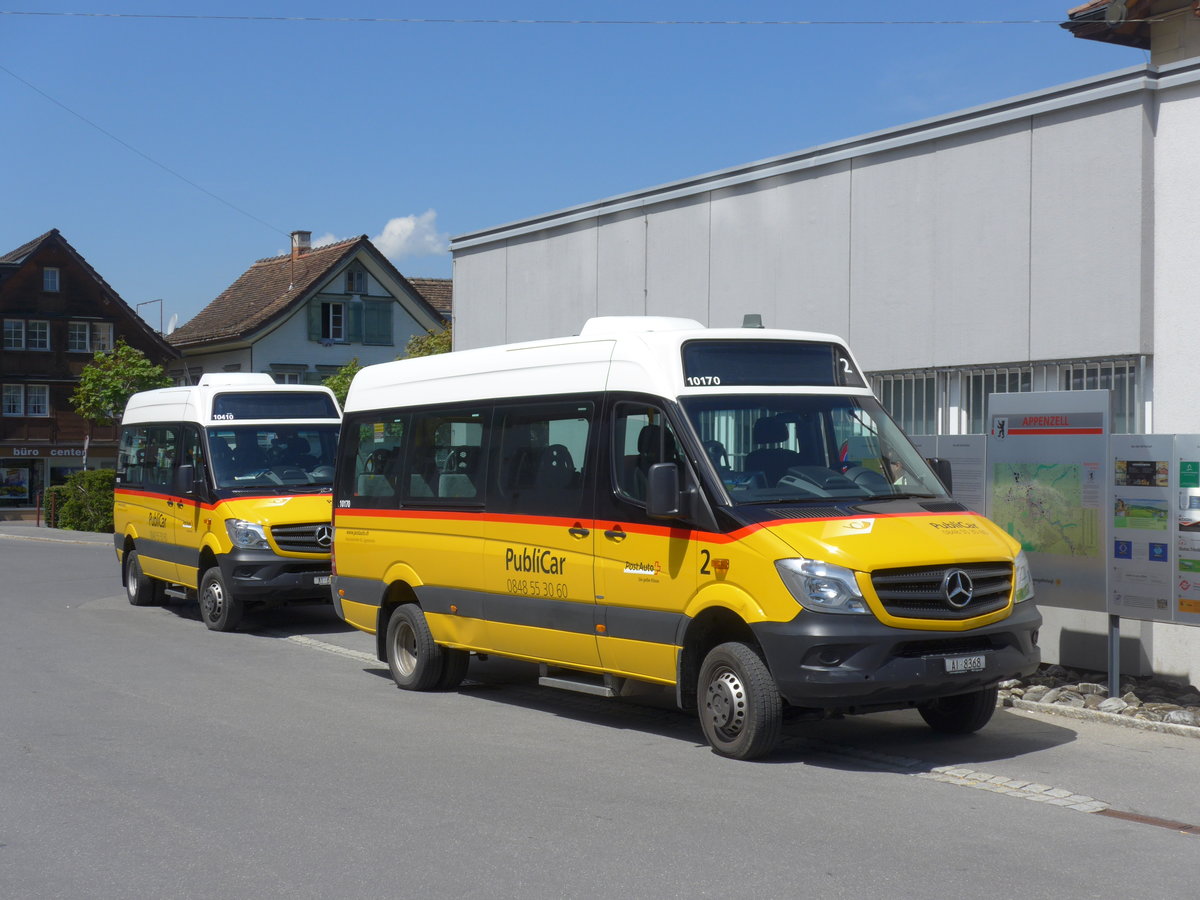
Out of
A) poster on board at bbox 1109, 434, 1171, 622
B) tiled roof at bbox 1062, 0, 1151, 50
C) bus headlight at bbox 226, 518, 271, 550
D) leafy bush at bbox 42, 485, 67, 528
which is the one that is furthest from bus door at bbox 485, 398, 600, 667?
leafy bush at bbox 42, 485, 67, 528

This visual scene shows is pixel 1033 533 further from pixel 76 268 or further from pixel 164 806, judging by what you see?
pixel 76 268

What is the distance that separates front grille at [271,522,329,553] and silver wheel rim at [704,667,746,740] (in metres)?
7.86

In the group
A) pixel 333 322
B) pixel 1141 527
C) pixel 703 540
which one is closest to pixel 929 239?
pixel 1141 527

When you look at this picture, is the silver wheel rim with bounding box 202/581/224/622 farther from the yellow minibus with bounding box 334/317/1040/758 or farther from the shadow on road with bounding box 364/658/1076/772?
the shadow on road with bounding box 364/658/1076/772

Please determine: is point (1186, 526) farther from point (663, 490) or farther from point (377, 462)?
point (377, 462)

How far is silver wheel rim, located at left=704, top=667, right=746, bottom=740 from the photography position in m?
8.65

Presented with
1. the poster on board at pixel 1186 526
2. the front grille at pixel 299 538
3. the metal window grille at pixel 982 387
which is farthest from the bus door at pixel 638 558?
the front grille at pixel 299 538

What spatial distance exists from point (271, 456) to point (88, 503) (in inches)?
1038

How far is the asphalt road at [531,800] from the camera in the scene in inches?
239

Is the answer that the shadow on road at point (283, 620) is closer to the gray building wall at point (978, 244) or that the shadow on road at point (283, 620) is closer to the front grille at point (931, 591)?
the gray building wall at point (978, 244)

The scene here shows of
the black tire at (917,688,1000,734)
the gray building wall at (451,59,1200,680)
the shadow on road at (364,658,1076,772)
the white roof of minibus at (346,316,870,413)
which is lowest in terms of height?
the shadow on road at (364,658,1076,772)

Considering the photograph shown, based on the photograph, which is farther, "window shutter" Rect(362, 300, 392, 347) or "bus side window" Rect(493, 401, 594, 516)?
"window shutter" Rect(362, 300, 392, 347)

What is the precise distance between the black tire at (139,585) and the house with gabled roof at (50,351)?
42.5 meters

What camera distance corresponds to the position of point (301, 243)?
6138 centimetres
